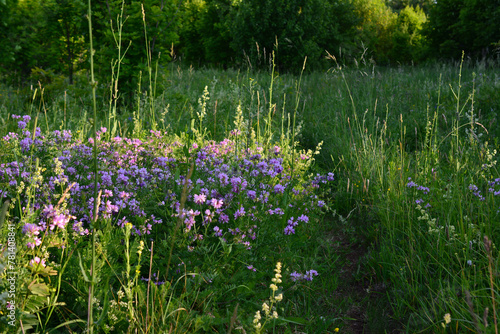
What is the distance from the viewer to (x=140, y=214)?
2182mm

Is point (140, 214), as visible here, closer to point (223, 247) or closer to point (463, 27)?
point (223, 247)

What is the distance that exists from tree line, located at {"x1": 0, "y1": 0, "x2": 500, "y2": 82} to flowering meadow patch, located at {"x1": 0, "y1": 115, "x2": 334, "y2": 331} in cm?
98

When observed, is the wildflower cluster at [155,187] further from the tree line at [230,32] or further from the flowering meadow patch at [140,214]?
→ the tree line at [230,32]

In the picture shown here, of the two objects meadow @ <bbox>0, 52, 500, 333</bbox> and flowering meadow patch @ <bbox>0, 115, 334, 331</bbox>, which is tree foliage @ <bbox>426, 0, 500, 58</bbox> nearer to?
meadow @ <bbox>0, 52, 500, 333</bbox>

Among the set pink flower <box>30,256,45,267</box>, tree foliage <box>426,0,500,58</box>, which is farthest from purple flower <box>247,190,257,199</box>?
tree foliage <box>426,0,500,58</box>

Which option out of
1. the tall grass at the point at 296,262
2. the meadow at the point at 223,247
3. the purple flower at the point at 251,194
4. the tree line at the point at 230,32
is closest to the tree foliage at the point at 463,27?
the tree line at the point at 230,32

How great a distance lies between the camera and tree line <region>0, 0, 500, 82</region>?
17.9ft

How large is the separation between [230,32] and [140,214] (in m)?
12.6

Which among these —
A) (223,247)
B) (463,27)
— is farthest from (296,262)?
(463,27)

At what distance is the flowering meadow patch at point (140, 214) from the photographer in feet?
5.80

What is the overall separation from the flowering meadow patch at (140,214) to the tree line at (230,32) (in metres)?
0.98

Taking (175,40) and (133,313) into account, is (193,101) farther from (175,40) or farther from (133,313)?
(133,313)

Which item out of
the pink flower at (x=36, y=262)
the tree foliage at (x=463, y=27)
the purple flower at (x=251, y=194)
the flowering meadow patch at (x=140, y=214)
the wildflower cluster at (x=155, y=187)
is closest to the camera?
the pink flower at (x=36, y=262)

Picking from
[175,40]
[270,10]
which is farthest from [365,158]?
[270,10]
